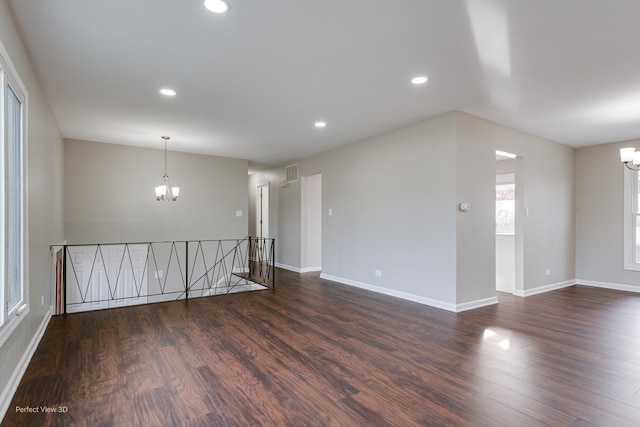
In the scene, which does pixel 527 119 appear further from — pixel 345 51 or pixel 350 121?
pixel 345 51

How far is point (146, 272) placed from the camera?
6.36m

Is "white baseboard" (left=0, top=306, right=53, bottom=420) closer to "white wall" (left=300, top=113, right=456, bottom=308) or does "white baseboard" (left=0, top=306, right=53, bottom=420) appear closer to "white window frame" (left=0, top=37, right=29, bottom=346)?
"white window frame" (left=0, top=37, right=29, bottom=346)

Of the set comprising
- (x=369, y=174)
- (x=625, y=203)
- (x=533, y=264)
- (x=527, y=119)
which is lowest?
(x=533, y=264)

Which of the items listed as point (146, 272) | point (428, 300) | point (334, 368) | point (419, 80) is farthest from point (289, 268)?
point (419, 80)

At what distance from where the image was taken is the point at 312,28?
2410 millimetres

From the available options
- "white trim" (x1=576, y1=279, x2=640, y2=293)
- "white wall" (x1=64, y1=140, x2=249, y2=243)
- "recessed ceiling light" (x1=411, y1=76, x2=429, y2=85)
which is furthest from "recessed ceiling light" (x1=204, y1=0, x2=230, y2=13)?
"white trim" (x1=576, y1=279, x2=640, y2=293)

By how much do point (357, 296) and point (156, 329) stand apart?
9.16 feet

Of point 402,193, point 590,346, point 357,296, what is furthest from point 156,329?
point 590,346

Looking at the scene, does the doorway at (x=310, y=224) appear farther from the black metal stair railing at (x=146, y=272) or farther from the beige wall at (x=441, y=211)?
the black metal stair railing at (x=146, y=272)

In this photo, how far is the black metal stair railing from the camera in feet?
18.7

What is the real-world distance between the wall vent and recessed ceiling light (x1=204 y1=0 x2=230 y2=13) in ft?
17.9

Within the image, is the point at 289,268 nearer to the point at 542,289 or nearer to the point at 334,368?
the point at 542,289

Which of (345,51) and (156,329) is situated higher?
(345,51)

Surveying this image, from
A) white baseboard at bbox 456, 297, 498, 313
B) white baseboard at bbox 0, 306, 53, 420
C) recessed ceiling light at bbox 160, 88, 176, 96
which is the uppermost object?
recessed ceiling light at bbox 160, 88, 176, 96
